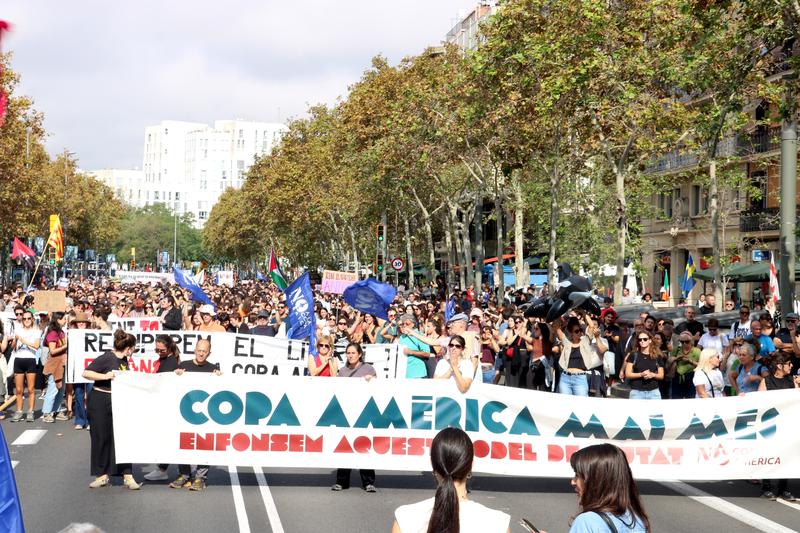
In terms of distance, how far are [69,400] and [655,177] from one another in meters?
33.0

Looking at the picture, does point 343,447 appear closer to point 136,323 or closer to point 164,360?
point 164,360

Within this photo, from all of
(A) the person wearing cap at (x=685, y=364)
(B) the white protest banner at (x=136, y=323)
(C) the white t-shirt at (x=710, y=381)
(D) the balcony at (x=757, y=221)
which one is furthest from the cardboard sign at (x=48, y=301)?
(D) the balcony at (x=757, y=221)

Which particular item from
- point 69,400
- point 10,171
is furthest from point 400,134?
point 69,400

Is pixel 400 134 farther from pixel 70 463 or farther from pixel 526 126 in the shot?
pixel 70 463

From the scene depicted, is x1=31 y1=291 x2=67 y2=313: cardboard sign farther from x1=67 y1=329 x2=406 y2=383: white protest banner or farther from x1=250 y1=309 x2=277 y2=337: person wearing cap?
x1=67 y1=329 x2=406 y2=383: white protest banner

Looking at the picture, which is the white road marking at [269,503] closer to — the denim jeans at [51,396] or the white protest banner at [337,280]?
the denim jeans at [51,396]

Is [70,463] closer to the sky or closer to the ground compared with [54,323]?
closer to the ground

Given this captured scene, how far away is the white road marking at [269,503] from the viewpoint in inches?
396

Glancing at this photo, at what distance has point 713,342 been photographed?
1669 cm

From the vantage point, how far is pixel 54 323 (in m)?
17.2

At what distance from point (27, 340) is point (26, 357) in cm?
34

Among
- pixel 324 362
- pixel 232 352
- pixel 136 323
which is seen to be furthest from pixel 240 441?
pixel 136 323

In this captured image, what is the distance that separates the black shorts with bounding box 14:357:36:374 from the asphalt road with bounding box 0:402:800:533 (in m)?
4.05

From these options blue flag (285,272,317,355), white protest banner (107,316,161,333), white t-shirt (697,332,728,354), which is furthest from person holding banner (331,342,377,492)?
white protest banner (107,316,161,333)
